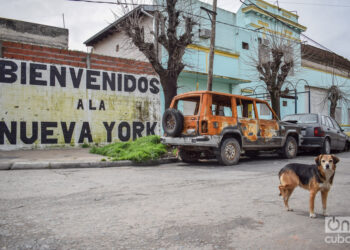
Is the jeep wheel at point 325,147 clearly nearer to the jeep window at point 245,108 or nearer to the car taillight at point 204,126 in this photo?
the jeep window at point 245,108

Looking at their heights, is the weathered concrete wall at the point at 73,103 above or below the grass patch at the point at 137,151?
above

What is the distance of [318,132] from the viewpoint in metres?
11.5

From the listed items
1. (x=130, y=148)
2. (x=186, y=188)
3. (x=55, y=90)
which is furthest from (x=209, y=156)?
(x=55, y=90)

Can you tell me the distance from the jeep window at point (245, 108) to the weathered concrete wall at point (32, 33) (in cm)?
1462

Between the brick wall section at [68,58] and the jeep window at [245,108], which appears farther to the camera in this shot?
the brick wall section at [68,58]

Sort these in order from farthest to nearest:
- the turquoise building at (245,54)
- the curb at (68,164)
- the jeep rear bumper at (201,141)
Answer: the turquoise building at (245,54), the jeep rear bumper at (201,141), the curb at (68,164)

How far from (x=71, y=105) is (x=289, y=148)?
886cm

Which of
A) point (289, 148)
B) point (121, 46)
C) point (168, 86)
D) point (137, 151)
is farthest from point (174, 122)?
point (121, 46)

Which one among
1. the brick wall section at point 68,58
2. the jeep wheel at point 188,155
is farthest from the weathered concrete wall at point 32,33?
the jeep wheel at point 188,155

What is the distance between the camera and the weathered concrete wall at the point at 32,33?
1772 cm

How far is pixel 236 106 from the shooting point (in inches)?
357

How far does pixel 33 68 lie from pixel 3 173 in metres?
6.15

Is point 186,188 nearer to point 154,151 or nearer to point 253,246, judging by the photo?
point 253,246

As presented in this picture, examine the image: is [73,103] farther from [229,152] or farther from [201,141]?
[229,152]
